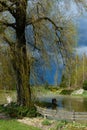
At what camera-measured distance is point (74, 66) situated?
82.9ft

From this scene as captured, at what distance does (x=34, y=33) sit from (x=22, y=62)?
2.16m

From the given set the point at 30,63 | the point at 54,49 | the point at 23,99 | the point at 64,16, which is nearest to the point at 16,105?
the point at 23,99

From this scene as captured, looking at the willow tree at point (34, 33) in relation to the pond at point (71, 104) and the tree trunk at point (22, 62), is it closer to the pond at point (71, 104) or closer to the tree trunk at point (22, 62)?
the tree trunk at point (22, 62)

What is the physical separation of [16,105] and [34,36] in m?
4.44

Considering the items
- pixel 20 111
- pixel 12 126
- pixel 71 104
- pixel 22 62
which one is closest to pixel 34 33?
pixel 22 62

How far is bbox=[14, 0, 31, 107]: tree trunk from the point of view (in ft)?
78.3

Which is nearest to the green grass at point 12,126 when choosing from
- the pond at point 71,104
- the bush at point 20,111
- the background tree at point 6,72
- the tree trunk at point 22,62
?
the bush at point 20,111

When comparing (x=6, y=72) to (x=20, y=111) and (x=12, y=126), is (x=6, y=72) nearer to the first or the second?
(x=20, y=111)

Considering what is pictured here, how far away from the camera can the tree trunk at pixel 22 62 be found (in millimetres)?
23859

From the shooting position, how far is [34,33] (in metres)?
24.8

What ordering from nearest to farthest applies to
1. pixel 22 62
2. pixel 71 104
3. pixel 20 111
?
1. pixel 20 111
2. pixel 22 62
3. pixel 71 104

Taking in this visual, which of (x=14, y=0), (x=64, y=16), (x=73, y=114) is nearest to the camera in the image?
(x=73, y=114)

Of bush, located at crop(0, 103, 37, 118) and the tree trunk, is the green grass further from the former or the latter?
the tree trunk

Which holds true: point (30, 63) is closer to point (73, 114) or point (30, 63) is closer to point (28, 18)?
point (28, 18)
